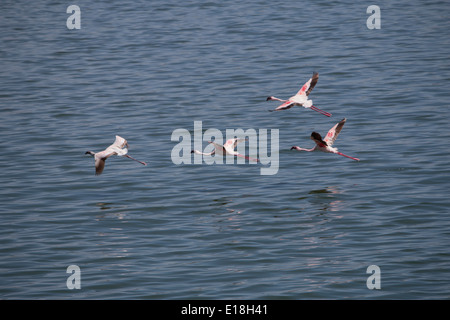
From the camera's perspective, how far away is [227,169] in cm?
2038

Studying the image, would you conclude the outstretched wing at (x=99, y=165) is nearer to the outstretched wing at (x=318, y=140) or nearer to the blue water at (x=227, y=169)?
the blue water at (x=227, y=169)

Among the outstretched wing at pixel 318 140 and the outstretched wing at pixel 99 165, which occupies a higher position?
the outstretched wing at pixel 318 140

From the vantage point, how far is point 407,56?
30.7 metres

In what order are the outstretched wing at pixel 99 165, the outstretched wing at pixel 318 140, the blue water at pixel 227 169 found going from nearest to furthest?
the blue water at pixel 227 169, the outstretched wing at pixel 318 140, the outstretched wing at pixel 99 165

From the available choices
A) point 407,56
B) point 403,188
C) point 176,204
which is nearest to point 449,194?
point 403,188

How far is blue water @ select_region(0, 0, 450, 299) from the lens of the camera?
14820 millimetres

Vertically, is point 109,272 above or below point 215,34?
below

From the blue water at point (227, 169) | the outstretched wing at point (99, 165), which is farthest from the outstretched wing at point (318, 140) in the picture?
the outstretched wing at point (99, 165)

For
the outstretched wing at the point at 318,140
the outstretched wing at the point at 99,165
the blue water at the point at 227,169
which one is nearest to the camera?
the blue water at the point at 227,169

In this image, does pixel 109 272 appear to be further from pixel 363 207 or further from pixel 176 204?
pixel 363 207

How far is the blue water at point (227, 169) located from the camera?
1482cm

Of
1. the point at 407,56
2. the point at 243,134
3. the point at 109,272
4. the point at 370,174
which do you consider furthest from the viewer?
the point at 407,56

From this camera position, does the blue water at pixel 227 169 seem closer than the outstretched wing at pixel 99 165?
Yes

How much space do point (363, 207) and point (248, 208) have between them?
93.2 inches
